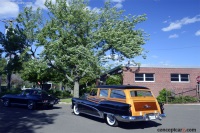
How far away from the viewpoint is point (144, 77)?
98.5ft

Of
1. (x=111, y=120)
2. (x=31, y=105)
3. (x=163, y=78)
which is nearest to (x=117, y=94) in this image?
(x=111, y=120)

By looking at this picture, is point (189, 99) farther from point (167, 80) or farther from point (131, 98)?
point (131, 98)

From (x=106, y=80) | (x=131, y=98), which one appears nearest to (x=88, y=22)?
(x=106, y=80)

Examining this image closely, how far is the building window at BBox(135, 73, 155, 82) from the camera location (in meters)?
29.9

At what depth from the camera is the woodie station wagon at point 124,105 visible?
34.9ft

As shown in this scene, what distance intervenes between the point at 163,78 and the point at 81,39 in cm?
1147

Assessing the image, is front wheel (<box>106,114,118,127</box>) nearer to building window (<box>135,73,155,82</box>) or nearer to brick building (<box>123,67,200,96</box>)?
brick building (<box>123,67,200,96</box>)

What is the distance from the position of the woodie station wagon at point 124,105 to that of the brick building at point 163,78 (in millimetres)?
16832

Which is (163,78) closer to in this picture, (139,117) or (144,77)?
(144,77)

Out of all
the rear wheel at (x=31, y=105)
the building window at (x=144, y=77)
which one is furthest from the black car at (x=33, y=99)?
the building window at (x=144, y=77)

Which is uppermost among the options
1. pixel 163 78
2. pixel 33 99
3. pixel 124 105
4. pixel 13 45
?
pixel 13 45

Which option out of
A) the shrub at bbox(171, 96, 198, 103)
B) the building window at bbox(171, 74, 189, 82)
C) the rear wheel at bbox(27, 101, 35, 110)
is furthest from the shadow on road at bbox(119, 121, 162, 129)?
the building window at bbox(171, 74, 189, 82)

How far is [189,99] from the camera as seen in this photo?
26719mm

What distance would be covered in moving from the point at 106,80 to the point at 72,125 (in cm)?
2039
